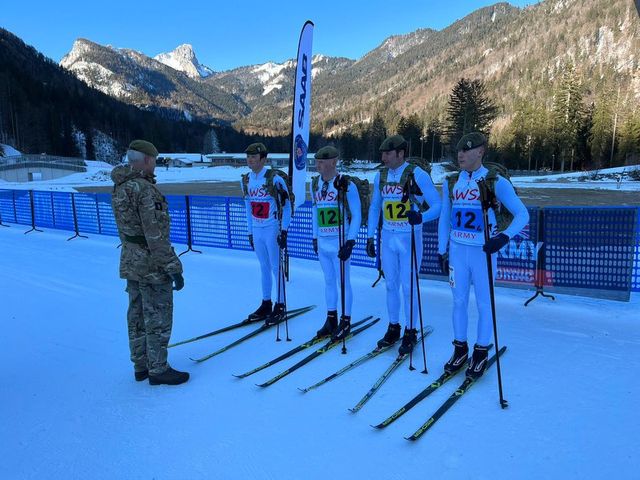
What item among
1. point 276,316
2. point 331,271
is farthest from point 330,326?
point 276,316

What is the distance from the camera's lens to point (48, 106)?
291 ft

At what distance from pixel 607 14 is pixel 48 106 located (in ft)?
630

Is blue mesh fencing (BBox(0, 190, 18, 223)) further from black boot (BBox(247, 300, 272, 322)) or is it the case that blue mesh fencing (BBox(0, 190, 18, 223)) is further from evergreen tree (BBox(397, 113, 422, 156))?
evergreen tree (BBox(397, 113, 422, 156))

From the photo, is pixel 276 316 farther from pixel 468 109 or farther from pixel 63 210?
pixel 468 109

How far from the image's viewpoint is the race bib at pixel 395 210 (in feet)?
13.6

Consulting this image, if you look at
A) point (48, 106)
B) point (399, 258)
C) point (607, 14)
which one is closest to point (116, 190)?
point (399, 258)

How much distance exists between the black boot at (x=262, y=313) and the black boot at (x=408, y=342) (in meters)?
1.93

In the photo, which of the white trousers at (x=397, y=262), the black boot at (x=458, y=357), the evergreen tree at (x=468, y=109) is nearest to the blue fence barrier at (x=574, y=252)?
the white trousers at (x=397, y=262)

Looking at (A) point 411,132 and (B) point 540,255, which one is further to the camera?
(A) point 411,132

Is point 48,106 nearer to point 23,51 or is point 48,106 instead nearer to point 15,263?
point 23,51

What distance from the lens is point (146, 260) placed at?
11.4 ft

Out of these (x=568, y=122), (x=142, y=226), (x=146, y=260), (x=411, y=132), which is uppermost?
(x=411, y=132)

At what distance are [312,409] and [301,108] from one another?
6.35 metres

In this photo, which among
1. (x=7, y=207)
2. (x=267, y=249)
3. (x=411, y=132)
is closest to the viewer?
(x=267, y=249)
